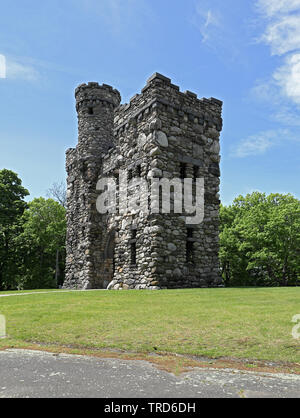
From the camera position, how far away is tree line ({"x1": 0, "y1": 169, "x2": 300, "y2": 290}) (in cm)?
3127

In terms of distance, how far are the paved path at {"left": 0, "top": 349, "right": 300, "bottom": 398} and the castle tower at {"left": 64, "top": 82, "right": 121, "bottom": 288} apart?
17157 mm

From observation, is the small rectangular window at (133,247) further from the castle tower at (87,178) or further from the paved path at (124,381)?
the paved path at (124,381)

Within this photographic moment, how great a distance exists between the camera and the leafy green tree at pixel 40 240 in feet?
102

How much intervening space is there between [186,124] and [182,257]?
6483 mm

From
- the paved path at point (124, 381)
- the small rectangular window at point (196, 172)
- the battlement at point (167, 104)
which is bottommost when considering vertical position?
the paved path at point (124, 381)

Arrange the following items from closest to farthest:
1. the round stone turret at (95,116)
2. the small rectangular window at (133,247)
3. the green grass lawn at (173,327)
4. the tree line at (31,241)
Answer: the green grass lawn at (173,327) < the small rectangular window at (133,247) < the round stone turret at (95,116) < the tree line at (31,241)

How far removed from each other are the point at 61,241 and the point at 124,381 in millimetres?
28682

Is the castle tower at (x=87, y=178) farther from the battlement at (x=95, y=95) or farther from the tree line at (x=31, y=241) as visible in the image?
the tree line at (x=31, y=241)

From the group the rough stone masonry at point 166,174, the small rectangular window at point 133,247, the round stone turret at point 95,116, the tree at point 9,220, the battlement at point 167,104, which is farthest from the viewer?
the tree at point 9,220

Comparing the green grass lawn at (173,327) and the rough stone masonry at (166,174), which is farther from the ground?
the rough stone masonry at (166,174)

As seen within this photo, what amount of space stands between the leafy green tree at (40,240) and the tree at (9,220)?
915 mm

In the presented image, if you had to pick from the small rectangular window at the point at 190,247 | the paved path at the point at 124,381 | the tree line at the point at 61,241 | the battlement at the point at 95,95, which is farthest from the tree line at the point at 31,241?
the paved path at the point at 124,381

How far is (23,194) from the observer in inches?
1411

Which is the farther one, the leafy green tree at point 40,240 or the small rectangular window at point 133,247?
the leafy green tree at point 40,240
